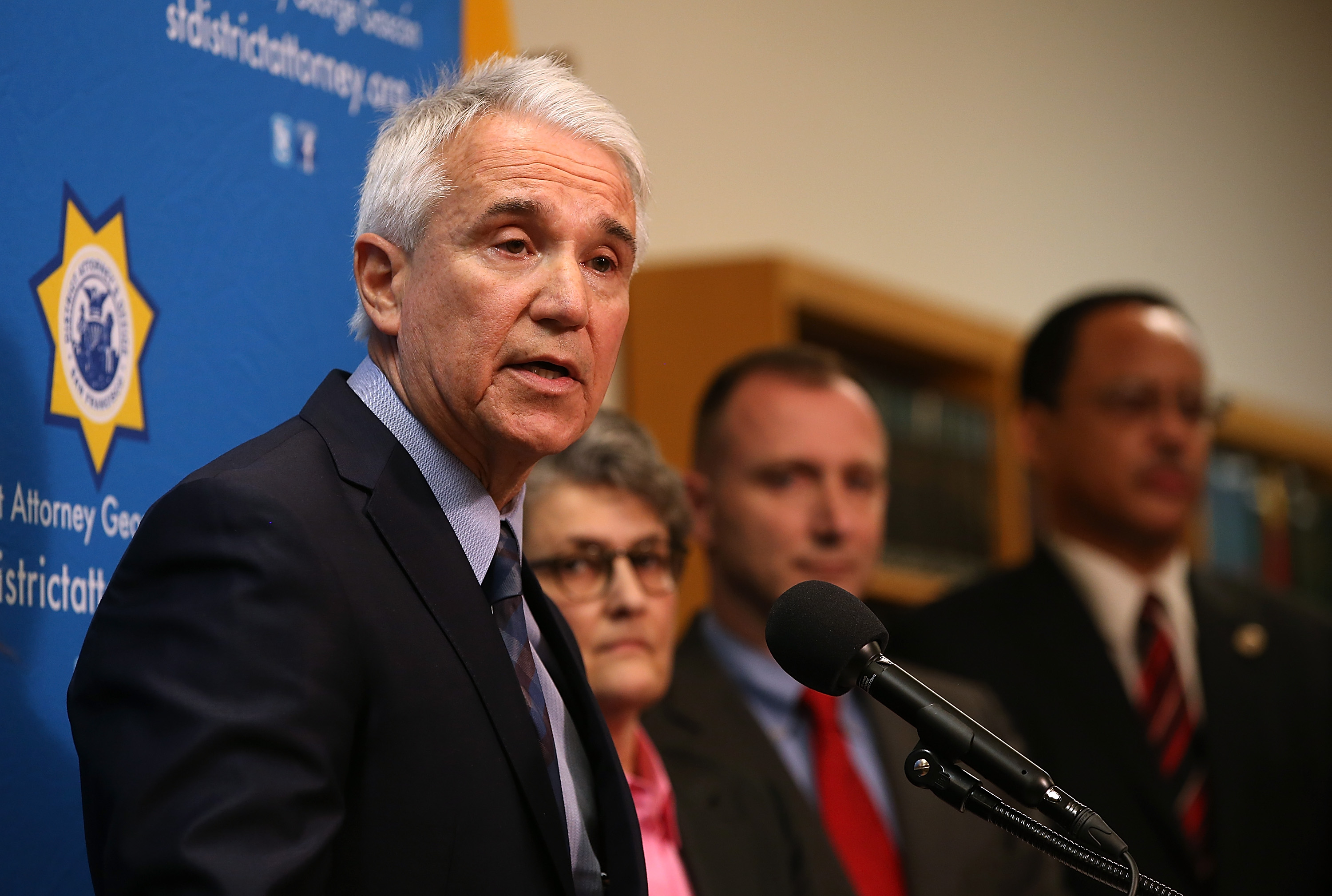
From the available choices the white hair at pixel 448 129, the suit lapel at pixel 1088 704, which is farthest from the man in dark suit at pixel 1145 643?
the white hair at pixel 448 129

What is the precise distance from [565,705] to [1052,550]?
2.09 m

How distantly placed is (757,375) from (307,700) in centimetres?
185

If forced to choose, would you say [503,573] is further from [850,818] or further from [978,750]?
[850,818]

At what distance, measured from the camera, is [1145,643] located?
3.36 m

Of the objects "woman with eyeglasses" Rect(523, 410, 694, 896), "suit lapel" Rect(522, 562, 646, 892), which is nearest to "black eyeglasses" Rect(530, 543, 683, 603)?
"woman with eyeglasses" Rect(523, 410, 694, 896)

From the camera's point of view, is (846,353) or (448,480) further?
(846,353)

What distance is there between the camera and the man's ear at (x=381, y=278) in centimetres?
155

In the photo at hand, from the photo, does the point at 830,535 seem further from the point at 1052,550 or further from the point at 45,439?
the point at 45,439

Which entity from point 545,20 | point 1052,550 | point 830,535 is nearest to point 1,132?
point 830,535

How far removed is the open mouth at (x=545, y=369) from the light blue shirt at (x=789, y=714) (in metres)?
1.30

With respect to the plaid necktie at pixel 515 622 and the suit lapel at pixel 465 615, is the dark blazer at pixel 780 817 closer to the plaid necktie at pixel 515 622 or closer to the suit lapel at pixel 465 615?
the plaid necktie at pixel 515 622

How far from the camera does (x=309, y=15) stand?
2068 millimetres

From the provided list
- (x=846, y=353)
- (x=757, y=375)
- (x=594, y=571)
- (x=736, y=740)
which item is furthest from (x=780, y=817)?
(x=846, y=353)

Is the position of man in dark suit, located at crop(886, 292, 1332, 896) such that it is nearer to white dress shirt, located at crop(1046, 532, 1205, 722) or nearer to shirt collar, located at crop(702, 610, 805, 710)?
white dress shirt, located at crop(1046, 532, 1205, 722)
